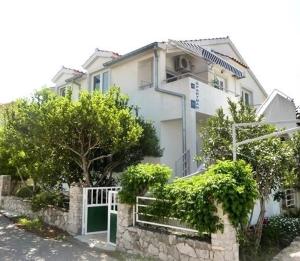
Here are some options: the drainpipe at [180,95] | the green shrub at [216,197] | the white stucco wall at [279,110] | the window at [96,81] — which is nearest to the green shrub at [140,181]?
the green shrub at [216,197]

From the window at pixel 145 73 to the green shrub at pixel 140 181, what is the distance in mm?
9978

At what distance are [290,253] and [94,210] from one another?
8245mm

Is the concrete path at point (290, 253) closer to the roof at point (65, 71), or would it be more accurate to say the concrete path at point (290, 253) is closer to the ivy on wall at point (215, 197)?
the ivy on wall at point (215, 197)

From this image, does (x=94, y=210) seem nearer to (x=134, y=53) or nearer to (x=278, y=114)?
(x=134, y=53)

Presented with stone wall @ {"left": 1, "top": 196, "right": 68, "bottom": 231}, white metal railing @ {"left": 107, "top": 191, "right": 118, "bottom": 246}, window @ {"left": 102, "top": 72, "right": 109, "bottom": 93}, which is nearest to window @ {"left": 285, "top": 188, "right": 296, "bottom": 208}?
white metal railing @ {"left": 107, "top": 191, "right": 118, "bottom": 246}

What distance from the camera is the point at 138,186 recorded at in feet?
39.0

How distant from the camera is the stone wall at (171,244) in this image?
8822 mm

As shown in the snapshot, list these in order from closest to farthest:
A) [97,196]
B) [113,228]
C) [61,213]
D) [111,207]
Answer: [113,228] → [111,207] → [97,196] → [61,213]

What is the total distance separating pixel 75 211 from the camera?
1503cm

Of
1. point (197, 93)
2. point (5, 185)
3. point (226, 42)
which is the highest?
point (226, 42)

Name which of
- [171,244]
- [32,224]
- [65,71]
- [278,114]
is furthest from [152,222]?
[65,71]

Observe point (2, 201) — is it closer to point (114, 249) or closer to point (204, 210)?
point (114, 249)

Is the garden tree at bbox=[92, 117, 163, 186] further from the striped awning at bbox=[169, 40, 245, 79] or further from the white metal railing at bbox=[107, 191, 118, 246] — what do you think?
the striped awning at bbox=[169, 40, 245, 79]

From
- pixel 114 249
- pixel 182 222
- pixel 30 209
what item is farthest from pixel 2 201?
pixel 182 222
